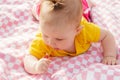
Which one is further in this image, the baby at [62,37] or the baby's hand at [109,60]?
the baby's hand at [109,60]

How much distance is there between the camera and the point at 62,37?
3.98 ft

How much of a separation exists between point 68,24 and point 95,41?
22cm

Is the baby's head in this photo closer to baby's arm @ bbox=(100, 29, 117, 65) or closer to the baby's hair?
the baby's hair

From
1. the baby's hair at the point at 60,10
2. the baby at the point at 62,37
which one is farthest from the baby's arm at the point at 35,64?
the baby's hair at the point at 60,10

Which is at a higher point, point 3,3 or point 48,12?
point 48,12

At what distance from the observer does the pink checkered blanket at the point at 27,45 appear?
4.00 ft

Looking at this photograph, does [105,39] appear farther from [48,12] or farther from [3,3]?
[3,3]

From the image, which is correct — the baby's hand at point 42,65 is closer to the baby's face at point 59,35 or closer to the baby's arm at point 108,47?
the baby's face at point 59,35

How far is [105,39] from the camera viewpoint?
1.37 metres

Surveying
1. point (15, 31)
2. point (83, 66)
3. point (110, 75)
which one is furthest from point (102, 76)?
point (15, 31)

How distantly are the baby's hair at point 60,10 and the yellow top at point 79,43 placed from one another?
0.17 meters

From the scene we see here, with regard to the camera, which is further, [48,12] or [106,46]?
[106,46]

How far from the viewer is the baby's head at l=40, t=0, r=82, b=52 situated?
1.15 metres

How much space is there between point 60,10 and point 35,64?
269 millimetres
